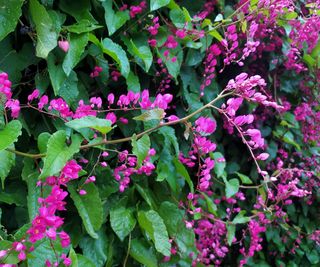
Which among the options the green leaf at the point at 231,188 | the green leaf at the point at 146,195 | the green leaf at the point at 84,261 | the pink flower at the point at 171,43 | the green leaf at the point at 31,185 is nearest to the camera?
the green leaf at the point at 31,185

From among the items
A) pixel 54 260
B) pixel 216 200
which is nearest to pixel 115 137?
pixel 54 260

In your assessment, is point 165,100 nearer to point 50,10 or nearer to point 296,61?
point 50,10

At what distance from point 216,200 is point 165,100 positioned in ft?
2.90

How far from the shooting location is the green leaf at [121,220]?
112 cm

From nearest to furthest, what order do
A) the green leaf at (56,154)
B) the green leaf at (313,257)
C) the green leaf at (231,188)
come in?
1. the green leaf at (56,154)
2. the green leaf at (231,188)
3. the green leaf at (313,257)

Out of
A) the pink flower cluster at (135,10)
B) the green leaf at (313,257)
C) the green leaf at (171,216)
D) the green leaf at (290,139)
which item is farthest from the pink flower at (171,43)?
the green leaf at (313,257)

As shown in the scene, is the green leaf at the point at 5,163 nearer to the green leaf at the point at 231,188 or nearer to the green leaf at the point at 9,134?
the green leaf at the point at 9,134

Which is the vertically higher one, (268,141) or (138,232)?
(138,232)

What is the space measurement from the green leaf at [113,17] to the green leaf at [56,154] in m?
0.41

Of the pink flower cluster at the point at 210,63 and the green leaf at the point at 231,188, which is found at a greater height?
the pink flower cluster at the point at 210,63

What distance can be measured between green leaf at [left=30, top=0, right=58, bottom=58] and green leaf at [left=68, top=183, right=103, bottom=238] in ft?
1.07

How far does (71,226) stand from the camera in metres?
1.10

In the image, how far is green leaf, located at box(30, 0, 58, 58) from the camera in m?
0.96

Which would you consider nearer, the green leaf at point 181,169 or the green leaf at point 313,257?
the green leaf at point 181,169
